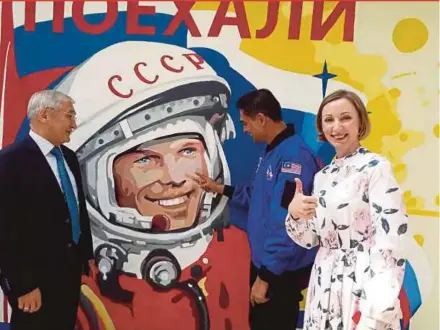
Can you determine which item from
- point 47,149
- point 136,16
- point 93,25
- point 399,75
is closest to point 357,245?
point 399,75

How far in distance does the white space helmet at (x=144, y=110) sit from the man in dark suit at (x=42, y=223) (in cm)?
31

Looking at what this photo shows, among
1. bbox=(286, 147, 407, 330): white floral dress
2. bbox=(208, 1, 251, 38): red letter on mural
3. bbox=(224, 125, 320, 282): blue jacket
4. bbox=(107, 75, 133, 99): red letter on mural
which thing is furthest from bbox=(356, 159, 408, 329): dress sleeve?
bbox=(107, 75, 133, 99): red letter on mural

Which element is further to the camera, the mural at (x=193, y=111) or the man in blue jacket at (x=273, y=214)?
the mural at (x=193, y=111)

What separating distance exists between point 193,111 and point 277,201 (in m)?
0.68

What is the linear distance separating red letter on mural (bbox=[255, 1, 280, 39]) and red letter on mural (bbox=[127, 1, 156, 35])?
57 centimetres

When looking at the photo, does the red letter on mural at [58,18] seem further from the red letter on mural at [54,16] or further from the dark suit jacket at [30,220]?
the dark suit jacket at [30,220]

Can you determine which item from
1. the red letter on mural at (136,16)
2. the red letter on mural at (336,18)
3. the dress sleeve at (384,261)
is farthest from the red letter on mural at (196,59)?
the dress sleeve at (384,261)

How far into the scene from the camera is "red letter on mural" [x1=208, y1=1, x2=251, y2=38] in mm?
2781

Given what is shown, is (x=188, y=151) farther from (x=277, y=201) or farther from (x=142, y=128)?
(x=277, y=201)

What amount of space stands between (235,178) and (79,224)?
0.83m

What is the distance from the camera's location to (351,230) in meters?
2.03

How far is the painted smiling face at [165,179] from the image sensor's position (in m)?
2.86

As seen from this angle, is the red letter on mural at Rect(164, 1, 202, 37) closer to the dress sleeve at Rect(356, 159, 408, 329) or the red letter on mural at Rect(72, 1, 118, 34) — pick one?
the red letter on mural at Rect(72, 1, 118, 34)

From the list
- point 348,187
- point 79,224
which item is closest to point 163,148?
point 79,224
